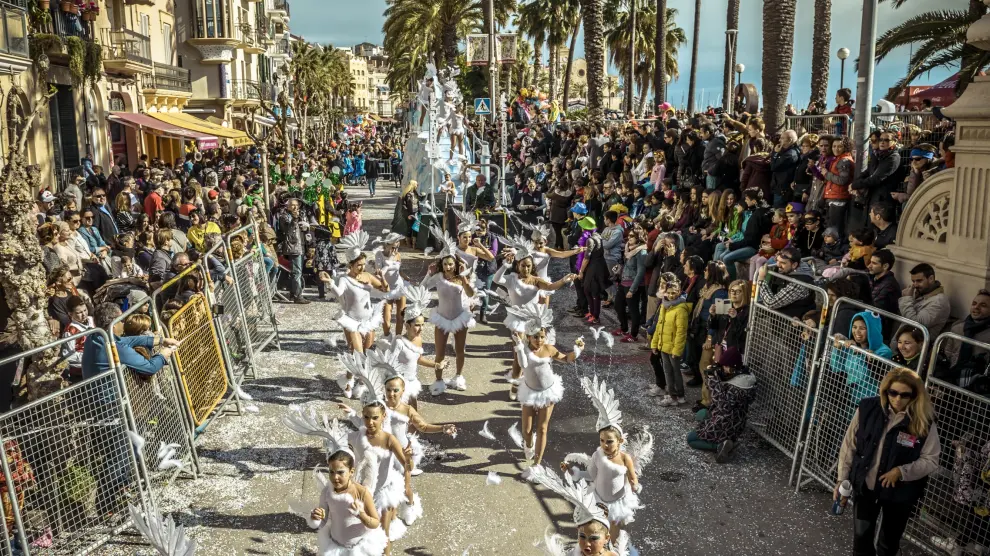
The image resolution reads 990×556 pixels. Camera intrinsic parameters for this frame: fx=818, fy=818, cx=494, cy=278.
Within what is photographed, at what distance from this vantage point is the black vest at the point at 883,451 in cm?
551

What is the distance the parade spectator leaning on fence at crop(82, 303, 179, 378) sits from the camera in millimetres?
6742

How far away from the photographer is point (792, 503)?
7.20 m

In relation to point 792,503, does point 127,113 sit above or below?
above

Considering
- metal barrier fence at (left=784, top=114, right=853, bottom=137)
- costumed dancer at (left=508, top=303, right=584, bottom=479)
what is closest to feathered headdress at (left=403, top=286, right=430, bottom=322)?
costumed dancer at (left=508, top=303, right=584, bottom=479)

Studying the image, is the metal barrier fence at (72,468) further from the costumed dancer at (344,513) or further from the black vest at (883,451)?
the black vest at (883,451)

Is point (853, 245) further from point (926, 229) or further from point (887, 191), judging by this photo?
point (887, 191)

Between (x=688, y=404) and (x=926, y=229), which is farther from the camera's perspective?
(x=688, y=404)

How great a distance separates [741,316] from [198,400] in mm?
5735

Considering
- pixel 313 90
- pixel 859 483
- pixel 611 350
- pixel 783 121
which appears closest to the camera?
pixel 859 483

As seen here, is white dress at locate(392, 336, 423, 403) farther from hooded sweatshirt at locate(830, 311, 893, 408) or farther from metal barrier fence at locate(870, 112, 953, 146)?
metal barrier fence at locate(870, 112, 953, 146)

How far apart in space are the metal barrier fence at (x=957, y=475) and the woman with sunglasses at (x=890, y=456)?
1.35ft

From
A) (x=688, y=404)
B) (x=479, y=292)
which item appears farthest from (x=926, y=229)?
(x=479, y=292)

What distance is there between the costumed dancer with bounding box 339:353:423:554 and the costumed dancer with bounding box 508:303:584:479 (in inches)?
66.8

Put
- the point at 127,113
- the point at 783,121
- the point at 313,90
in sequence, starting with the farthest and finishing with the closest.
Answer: the point at 313,90, the point at 127,113, the point at 783,121
